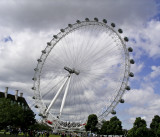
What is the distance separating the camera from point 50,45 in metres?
55.1

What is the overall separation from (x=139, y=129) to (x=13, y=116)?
2690 cm

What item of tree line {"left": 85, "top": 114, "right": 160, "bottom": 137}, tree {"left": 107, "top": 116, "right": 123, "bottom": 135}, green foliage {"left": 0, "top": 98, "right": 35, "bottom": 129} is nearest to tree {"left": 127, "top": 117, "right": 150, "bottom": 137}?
tree line {"left": 85, "top": 114, "right": 160, "bottom": 137}

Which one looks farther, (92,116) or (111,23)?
(92,116)

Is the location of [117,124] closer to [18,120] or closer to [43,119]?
[43,119]

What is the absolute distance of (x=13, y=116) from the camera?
48.8 meters

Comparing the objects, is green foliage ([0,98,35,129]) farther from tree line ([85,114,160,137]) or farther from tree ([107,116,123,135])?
tree ([107,116,123,135])

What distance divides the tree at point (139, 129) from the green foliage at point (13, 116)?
21646 millimetres

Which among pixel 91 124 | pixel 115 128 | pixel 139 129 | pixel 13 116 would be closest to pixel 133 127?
pixel 139 129

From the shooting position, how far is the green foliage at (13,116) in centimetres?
4481

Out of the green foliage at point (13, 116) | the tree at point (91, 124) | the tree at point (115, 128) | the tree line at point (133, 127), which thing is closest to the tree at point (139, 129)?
the tree line at point (133, 127)

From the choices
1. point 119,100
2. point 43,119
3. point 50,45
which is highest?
point 50,45

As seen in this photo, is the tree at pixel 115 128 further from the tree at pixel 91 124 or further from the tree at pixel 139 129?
the tree at pixel 139 129

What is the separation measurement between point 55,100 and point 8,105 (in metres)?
10.00

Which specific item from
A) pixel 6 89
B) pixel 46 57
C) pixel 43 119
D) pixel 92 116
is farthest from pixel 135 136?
pixel 6 89
